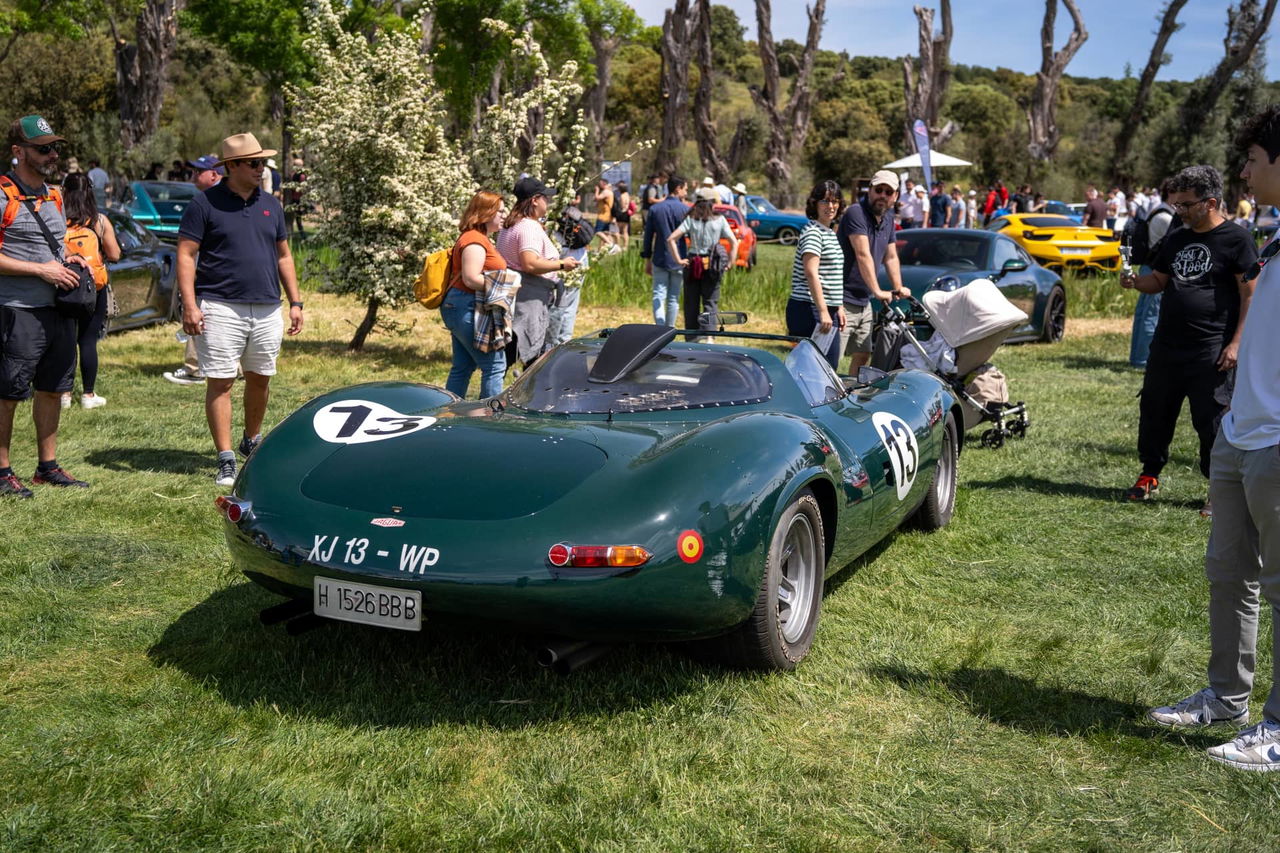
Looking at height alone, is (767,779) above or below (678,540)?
below

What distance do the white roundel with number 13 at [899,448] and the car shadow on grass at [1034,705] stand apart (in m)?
1.11

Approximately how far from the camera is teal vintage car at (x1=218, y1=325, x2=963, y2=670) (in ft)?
12.4

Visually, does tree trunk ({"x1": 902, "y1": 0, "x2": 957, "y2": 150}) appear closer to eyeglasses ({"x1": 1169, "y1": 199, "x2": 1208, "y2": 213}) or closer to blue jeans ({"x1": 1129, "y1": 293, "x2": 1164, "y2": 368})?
blue jeans ({"x1": 1129, "y1": 293, "x2": 1164, "y2": 368})

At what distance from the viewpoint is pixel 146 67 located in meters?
29.6

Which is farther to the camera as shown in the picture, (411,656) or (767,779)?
(411,656)

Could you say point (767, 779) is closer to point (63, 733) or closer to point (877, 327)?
point (63, 733)

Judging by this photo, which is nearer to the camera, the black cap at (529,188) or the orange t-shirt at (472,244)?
the orange t-shirt at (472,244)

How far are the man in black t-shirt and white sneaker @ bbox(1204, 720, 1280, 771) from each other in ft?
10.1

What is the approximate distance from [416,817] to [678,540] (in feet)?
3.60

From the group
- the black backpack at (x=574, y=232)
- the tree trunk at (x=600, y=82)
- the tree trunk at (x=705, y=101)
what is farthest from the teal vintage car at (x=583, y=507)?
the tree trunk at (x=600, y=82)

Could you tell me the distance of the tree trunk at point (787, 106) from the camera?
132 ft

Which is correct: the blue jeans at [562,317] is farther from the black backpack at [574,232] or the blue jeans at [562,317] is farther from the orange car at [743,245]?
the orange car at [743,245]

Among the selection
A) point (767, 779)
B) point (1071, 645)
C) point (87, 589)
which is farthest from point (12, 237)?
point (1071, 645)

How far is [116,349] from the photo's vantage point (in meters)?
12.3
